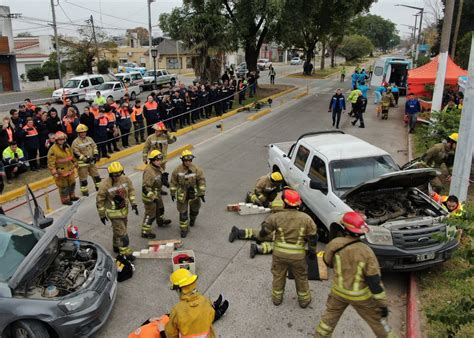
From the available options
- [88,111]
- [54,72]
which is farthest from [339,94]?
[54,72]

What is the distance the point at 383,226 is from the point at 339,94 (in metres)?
11.8

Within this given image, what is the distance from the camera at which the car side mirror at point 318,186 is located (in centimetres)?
724

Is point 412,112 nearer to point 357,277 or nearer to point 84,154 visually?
point 84,154

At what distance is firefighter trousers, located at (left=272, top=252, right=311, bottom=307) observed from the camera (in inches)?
213

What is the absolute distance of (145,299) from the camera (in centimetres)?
600

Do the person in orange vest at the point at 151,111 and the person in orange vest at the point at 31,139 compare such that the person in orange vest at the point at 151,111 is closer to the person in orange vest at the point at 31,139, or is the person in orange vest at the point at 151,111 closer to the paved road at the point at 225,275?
the paved road at the point at 225,275

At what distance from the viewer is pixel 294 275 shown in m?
5.53

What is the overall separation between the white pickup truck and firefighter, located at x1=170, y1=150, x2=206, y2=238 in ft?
6.77

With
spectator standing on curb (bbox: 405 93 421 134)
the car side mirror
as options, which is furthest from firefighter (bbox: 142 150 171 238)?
spectator standing on curb (bbox: 405 93 421 134)

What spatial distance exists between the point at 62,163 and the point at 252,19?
55.8ft

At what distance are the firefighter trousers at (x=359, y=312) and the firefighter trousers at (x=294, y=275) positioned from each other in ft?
2.64

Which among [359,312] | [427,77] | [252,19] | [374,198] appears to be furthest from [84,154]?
[427,77]

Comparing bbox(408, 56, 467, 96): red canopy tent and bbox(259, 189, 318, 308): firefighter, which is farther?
bbox(408, 56, 467, 96): red canopy tent

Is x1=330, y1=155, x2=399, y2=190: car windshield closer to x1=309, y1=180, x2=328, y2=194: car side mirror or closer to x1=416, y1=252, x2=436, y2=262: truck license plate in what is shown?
x1=309, y1=180, x2=328, y2=194: car side mirror
